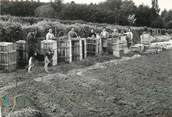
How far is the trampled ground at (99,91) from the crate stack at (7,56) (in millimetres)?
720

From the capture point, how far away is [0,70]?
19484mm

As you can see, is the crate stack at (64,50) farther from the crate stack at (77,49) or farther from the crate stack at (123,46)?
the crate stack at (123,46)

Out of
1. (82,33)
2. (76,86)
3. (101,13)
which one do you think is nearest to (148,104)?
(76,86)

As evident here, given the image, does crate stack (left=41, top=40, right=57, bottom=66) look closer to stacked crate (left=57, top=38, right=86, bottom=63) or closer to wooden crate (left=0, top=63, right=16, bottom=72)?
stacked crate (left=57, top=38, right=86, bottom=63)

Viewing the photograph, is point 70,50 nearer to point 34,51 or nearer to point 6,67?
point 34,51

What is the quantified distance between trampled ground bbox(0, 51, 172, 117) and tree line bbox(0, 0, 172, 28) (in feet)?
152

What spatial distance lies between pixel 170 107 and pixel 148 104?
2.71ft

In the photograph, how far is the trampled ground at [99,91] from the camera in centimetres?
1432

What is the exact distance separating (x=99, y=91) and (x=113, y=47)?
11.4 metres

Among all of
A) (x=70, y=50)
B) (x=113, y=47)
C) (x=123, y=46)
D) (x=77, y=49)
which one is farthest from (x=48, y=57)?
(x=123, y=46)

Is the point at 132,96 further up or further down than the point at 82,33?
further down

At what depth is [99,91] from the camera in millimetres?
16750

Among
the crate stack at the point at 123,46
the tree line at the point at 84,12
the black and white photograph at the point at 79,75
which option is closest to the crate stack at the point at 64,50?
the black and white photograph at the point at 79,75

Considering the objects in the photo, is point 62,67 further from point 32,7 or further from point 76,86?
point 32,7
